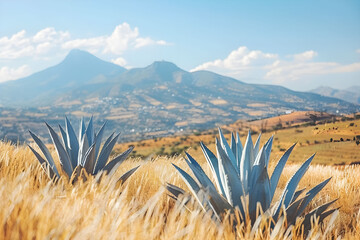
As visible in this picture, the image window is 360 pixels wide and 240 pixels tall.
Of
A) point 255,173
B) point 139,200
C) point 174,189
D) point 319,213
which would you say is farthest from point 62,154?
point 319,213

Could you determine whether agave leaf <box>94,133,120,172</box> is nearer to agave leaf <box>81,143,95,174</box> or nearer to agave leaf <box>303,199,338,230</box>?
agave leaf <box>81,143,95,174</box>

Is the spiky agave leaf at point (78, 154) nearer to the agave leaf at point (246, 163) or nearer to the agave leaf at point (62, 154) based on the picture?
the agave leaf at point (62, 154)

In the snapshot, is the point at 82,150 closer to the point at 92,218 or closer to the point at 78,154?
the point at 78,154

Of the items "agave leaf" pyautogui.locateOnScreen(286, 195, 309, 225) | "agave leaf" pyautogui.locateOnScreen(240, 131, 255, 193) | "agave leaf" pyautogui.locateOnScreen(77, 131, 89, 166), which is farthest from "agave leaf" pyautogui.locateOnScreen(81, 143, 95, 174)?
"agave leaf" pyautogui.locateOnScreen(286, 195, 309, 225)

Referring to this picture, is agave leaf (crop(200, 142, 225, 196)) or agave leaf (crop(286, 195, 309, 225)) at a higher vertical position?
agave leaf (crop(200, 142, 225, 196))

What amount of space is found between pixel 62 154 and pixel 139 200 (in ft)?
3.71

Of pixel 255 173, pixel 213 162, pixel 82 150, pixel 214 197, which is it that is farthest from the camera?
pixel 82 150

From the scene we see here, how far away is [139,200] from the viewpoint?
2871 millimetres

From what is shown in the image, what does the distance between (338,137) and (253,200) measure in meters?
3.89

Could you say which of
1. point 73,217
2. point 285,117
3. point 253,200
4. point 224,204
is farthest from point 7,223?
point 285,117

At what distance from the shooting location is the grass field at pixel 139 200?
1.47 metres

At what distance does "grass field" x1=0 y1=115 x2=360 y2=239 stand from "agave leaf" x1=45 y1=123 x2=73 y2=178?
18cm

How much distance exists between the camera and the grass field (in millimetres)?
1474

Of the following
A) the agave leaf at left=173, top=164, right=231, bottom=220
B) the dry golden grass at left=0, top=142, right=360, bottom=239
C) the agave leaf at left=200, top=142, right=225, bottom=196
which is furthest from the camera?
the agave leaf at left=200, top=142, right=225, bottom=196
